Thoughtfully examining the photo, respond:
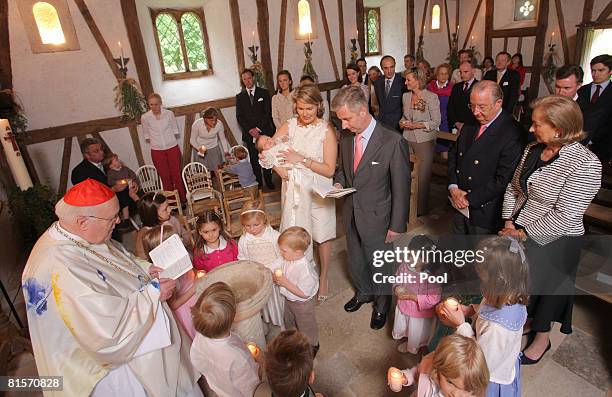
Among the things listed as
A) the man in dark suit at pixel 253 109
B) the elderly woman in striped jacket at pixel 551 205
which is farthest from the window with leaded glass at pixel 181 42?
the elderly woman in striped jacket at pixel 551 205

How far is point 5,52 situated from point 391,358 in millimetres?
6984

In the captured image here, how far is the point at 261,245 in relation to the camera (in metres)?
3.15

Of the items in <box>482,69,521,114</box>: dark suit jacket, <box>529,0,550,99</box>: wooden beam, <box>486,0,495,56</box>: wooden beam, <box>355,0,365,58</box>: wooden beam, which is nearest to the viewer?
<box>482,69,521,114</box>: dark suit jacket

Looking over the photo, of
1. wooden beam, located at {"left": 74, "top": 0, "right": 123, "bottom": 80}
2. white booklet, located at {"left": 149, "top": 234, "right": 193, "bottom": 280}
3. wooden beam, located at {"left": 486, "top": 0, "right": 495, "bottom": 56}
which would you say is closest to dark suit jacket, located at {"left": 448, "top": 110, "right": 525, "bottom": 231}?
white booklet, located at {"left": 149, "top": 234, "right": 193, "bottom": 280}

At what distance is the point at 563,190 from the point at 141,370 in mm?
2831

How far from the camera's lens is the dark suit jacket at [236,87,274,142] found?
693 cm

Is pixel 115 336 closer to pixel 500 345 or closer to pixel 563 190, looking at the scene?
pixel 500 345

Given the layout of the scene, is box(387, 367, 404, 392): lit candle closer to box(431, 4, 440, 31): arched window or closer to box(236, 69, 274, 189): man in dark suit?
box(236, 69, 274, 189): man in dark suit

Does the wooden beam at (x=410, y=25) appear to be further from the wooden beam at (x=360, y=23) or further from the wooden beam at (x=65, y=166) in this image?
the wooden beam at (x=65, y=166)

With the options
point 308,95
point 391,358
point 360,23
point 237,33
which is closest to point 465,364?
point 391,358

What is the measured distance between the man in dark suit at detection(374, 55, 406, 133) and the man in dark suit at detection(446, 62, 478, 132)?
789 millimetres

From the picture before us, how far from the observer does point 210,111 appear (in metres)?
6.29

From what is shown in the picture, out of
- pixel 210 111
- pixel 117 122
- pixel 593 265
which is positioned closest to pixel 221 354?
pixel 593 265

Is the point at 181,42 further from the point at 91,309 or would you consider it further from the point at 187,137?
the point at 91,309
